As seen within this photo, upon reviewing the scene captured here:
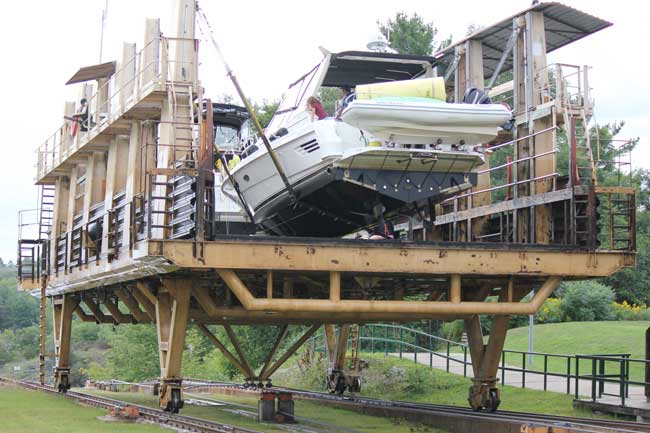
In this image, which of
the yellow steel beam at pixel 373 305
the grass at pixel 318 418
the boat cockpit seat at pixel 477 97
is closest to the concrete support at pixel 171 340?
the grass at pixel 318 418

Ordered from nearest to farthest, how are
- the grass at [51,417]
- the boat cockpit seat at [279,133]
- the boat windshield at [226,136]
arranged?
1. the grass at [51,417]
2. the boat cockpit seat at [279,133]
3. the boat windshield at [226,136]

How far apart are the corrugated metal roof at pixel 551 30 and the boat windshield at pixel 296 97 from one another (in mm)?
2827

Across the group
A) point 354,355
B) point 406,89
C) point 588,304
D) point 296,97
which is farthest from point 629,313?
point 406,89

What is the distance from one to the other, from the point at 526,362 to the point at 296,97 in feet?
47.0

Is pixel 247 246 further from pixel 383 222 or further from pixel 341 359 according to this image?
pixel 341 359

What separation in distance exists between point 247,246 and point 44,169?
16233 mm

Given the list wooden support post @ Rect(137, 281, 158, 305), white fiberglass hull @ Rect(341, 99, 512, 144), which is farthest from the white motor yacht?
wooden support post @ Rect(137, 281, 158, 305)

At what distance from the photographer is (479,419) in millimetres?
15664

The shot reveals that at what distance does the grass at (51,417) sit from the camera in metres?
14.7

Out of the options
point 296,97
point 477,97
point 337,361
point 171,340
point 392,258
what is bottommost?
point 337,361

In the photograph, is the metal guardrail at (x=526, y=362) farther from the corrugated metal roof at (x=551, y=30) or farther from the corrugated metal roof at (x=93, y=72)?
the corrugated metal roof at (x=93, y=72)

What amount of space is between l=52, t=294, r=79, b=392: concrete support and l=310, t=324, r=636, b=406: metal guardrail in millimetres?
8704

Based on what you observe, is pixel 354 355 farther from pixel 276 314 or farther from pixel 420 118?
pixel 420 118

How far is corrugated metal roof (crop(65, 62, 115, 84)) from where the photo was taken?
79.6 feet
